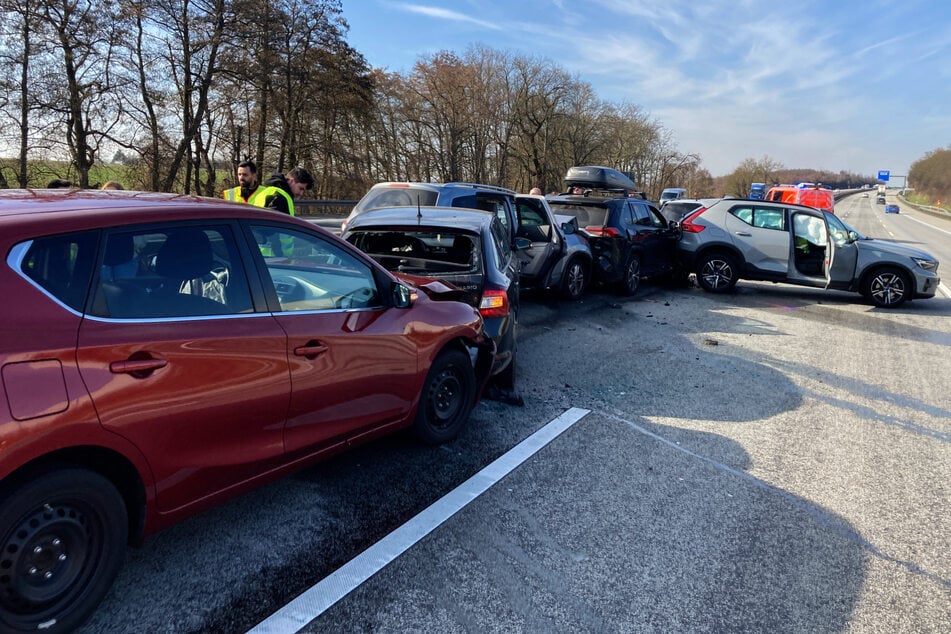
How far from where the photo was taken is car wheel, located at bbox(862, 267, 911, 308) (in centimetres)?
996

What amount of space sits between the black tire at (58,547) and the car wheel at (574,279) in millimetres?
7948

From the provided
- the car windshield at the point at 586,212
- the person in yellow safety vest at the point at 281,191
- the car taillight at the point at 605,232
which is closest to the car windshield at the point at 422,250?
the person in yellow safety vest at the point at 281,191

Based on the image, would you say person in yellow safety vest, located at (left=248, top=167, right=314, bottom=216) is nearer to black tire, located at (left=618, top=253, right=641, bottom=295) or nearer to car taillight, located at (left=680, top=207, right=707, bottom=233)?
black tire, located at (left=618, top=253, right=641, bottom=295)

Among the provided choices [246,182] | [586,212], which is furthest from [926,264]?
[246,182]

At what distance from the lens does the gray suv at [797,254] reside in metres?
9.98

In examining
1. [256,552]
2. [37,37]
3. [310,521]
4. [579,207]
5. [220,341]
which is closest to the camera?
[220,341]

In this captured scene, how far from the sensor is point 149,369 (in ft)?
7.30

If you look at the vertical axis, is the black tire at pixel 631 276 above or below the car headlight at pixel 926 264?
below

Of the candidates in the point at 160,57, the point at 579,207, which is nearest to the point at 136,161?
the point at 160,57

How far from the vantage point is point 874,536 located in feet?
10.5

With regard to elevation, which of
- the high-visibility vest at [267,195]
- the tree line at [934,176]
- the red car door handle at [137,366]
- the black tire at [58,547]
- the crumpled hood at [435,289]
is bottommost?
Result: the black tire at [58,547]

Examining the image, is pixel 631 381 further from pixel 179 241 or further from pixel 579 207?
pixel 579 207

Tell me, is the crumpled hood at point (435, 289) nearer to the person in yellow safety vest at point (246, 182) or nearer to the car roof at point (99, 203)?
the car roof at point (99, 203)

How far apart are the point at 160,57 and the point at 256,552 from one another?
1081 inches
